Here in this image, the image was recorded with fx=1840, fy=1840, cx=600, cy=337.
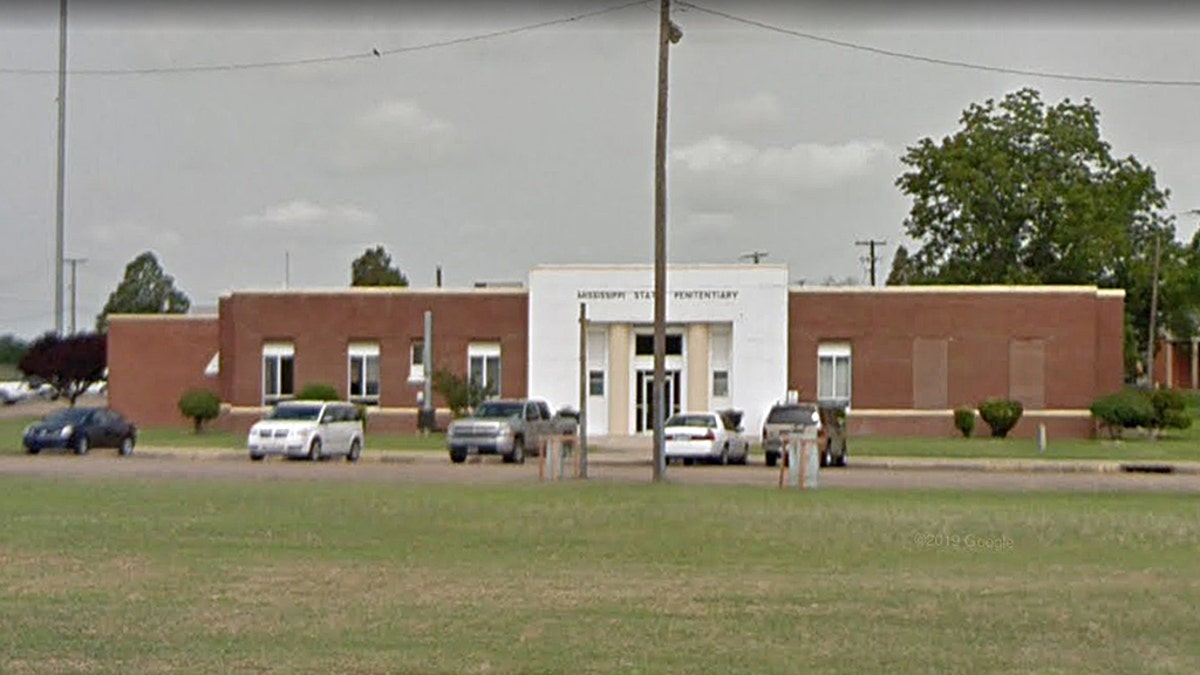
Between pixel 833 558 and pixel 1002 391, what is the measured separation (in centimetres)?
5325

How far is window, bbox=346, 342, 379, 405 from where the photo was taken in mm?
74438

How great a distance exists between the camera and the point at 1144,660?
13242mm

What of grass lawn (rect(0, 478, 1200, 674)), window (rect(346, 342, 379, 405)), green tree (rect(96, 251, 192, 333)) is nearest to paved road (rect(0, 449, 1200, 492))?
grass lawn (rect(0, 478, 1200, 674))

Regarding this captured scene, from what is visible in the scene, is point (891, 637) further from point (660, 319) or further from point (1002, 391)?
point (1002, 391)

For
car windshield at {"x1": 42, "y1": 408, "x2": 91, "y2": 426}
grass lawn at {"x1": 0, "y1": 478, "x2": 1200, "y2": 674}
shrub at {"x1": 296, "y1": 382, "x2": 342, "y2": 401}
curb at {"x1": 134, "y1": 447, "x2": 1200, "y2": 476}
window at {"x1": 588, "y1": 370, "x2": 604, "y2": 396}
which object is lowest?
curb at {"x1": 134, "y1": 447, "x2": 1200, "y2": 476}

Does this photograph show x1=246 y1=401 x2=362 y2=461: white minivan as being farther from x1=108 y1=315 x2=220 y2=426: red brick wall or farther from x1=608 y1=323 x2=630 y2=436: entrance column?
x1=108 y1=315 x2=220 y2=426: red brick wall

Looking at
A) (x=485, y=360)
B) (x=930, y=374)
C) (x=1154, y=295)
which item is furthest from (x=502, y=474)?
(x=1154, y=295)

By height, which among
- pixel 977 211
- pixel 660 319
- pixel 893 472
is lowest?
pixel 893 472

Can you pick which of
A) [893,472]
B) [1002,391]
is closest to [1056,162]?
[1002,391]

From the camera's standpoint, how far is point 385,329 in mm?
74000

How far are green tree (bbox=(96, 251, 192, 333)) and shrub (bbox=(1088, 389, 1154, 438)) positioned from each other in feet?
333

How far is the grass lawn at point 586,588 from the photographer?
13195 mm

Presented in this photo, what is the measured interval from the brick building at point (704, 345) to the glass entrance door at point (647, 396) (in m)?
0.08

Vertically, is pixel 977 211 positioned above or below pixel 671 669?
above
